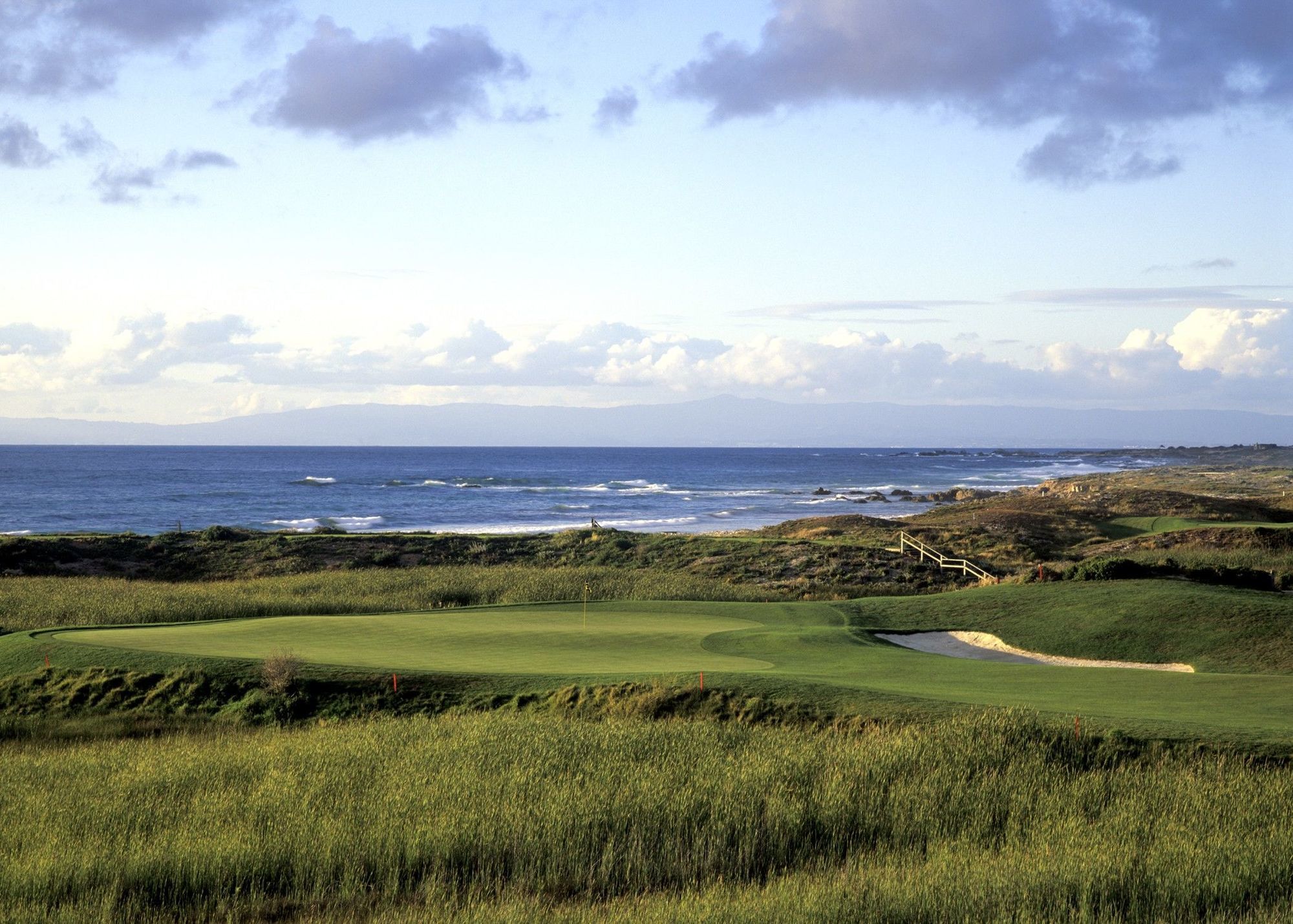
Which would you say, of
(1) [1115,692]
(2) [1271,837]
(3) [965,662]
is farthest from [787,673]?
(2) [1271,837]

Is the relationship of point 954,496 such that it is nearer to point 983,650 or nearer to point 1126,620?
point 983,650

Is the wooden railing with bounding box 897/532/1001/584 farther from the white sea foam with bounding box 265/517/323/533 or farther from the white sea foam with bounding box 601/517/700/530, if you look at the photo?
the white sea foam with bounding box 265/517/323/533

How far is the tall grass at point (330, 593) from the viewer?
94.8ft

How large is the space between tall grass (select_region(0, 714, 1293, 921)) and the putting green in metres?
4.94

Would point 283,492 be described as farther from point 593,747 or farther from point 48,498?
point 593,747

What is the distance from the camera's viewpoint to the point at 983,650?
75.8 ft

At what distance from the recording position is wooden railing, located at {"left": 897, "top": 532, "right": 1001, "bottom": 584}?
37188mm

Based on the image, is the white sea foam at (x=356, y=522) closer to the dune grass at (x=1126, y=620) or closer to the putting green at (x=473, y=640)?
the putting green at (x=473, y=640)

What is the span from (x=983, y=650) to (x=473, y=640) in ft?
35.0

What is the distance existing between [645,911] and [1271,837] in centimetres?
594

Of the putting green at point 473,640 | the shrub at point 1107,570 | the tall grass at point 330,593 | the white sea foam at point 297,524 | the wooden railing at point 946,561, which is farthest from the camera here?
the white sea foam at point 297,524

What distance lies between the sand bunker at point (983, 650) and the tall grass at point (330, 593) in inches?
338

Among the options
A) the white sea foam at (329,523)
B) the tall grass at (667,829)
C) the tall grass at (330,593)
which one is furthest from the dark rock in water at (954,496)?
the tall grass at (667,829)

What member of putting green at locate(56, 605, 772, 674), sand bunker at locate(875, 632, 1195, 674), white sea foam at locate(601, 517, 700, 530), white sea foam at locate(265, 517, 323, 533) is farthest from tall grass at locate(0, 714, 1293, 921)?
white sea foam at locate(265, 517, 323, 533)
